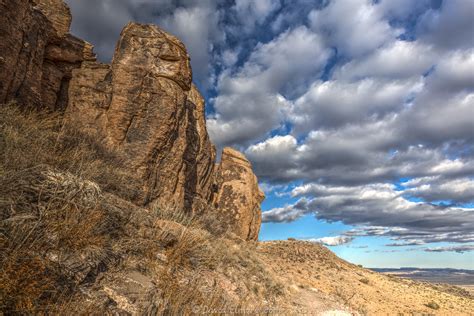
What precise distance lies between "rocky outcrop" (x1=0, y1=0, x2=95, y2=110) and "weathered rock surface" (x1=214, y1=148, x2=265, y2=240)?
1593cm

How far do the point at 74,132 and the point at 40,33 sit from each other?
12.9ft

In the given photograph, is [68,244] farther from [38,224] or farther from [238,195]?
[238,195]

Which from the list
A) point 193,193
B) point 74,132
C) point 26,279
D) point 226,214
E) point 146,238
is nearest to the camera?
point 26,279

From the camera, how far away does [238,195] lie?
90.9 ft

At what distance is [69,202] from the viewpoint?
5.17 meters

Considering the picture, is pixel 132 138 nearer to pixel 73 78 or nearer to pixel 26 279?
pixel 73 78

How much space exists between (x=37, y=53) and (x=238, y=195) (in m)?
19.7

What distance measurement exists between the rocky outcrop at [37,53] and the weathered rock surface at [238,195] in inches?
627

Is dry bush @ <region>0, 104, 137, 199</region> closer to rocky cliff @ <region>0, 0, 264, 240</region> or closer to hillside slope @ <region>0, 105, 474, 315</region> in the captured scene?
hillside slope @ <region>0, 105, 474, 315</region>

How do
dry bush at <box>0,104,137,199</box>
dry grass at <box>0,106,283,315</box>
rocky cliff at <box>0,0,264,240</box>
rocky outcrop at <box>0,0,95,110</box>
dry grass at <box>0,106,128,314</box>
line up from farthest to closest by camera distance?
rocky cliff at <box>0,0,264,240</box>, rocky outcrop at <box>0,0,95,110</box>, dry bush at <box>0,104,137,199</box>, dry grass at <box>0,106,283,315</box>, dry grass at <box>0,106,128,314</box>

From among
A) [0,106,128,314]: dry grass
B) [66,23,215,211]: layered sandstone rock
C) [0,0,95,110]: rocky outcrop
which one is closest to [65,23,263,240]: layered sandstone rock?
[66,23,215,211]: layered sandstone rock

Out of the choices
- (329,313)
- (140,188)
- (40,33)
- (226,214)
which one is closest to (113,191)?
(140,188)

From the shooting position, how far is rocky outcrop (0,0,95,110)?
29.1ft

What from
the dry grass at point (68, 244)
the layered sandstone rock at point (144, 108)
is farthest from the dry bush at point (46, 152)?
the layered sandstone rock at point (144, 108)
